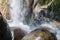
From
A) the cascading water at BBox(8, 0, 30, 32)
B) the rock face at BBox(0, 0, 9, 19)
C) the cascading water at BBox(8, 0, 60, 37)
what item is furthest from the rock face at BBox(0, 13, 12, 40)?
the rock face at BBox(0, 0, 9, 19)

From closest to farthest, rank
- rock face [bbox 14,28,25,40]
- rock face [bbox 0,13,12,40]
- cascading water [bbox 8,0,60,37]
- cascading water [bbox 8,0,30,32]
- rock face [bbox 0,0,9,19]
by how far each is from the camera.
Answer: rock face [bbox 0,13,12,40] < rock face [bbox 14,28,25,40] < cascading water [bbox 8,0,60,37] < cascading water [bbox 8,0,30,32] < rock face [bbox 0,0,9,19]

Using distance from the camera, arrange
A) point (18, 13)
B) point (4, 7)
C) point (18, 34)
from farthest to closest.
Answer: point (4, 7) < point (18, 13) < point (18, 34)

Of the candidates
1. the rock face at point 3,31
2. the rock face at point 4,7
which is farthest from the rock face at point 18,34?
the rock face at point 4,7

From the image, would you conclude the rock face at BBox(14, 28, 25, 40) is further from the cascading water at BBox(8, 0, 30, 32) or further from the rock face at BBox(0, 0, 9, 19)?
the rock face at BBox(0, 0, 9, 19)

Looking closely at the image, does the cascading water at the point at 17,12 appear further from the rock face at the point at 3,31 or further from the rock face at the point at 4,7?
the rock face at the point at 3,31

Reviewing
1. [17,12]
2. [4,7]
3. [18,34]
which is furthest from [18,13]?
[18,34]

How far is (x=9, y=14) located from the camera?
17.3 feet

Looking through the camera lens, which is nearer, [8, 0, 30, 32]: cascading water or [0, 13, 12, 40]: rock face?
[0, 13, 12, 40]: rock face

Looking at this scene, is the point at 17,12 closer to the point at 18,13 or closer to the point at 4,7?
the point at 18,13

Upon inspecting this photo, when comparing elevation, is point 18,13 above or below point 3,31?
below

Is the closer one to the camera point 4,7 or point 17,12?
point 17,12

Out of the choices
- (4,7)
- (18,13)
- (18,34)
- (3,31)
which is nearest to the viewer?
(3,31)

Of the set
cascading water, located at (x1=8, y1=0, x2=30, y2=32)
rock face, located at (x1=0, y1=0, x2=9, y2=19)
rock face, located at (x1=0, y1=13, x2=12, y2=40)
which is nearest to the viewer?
rock face, located at (x1=0, y1=13, x2=12, y2=40)

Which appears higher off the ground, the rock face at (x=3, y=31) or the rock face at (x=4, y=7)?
the rock face at (x=3, y=31)
